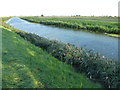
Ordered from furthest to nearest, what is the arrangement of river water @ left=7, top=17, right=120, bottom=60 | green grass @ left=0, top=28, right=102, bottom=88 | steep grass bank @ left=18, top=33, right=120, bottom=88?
river water @ left=7, top=17, right=120, bottom=60
steep grass bank @ left=18, top=33, right=120, bottom=88
green grass @ left=0, top=28, right=102, bottom=88

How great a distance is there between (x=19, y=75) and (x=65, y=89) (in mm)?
1586

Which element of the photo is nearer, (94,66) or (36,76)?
(36,76)

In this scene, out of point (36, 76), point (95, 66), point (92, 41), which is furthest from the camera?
point (92, 41)

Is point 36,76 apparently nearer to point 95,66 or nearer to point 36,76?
point 36,76

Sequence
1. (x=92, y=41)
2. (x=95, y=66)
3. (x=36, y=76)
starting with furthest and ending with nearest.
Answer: (x=92, y=41) → (x=95, y=66) → (x=36, y=76)

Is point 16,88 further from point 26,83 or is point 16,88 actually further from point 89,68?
point 89,68

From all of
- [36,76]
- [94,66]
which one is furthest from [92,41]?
[36,76]

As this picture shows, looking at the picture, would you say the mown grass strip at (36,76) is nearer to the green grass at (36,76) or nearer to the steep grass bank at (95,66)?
the green grass at (36,76)

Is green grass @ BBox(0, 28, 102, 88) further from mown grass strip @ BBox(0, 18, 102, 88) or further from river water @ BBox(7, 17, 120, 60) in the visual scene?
river water @ BBox(7, 17, 120, 60)

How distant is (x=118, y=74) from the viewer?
216 inches

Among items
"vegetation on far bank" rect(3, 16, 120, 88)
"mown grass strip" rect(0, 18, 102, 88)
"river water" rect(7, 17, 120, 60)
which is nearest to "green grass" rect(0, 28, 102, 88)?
"mown grass strip" rect(0, 18, 102, 88)

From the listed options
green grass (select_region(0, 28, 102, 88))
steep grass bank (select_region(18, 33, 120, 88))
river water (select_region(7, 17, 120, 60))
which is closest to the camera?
green grass (select_region(0, 28, 102, 88))

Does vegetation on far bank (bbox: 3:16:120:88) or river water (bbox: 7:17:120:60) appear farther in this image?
river water (bbox: 7:17:120:60)

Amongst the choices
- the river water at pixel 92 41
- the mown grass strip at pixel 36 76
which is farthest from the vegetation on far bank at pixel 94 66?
the river water at pixel 92 41
